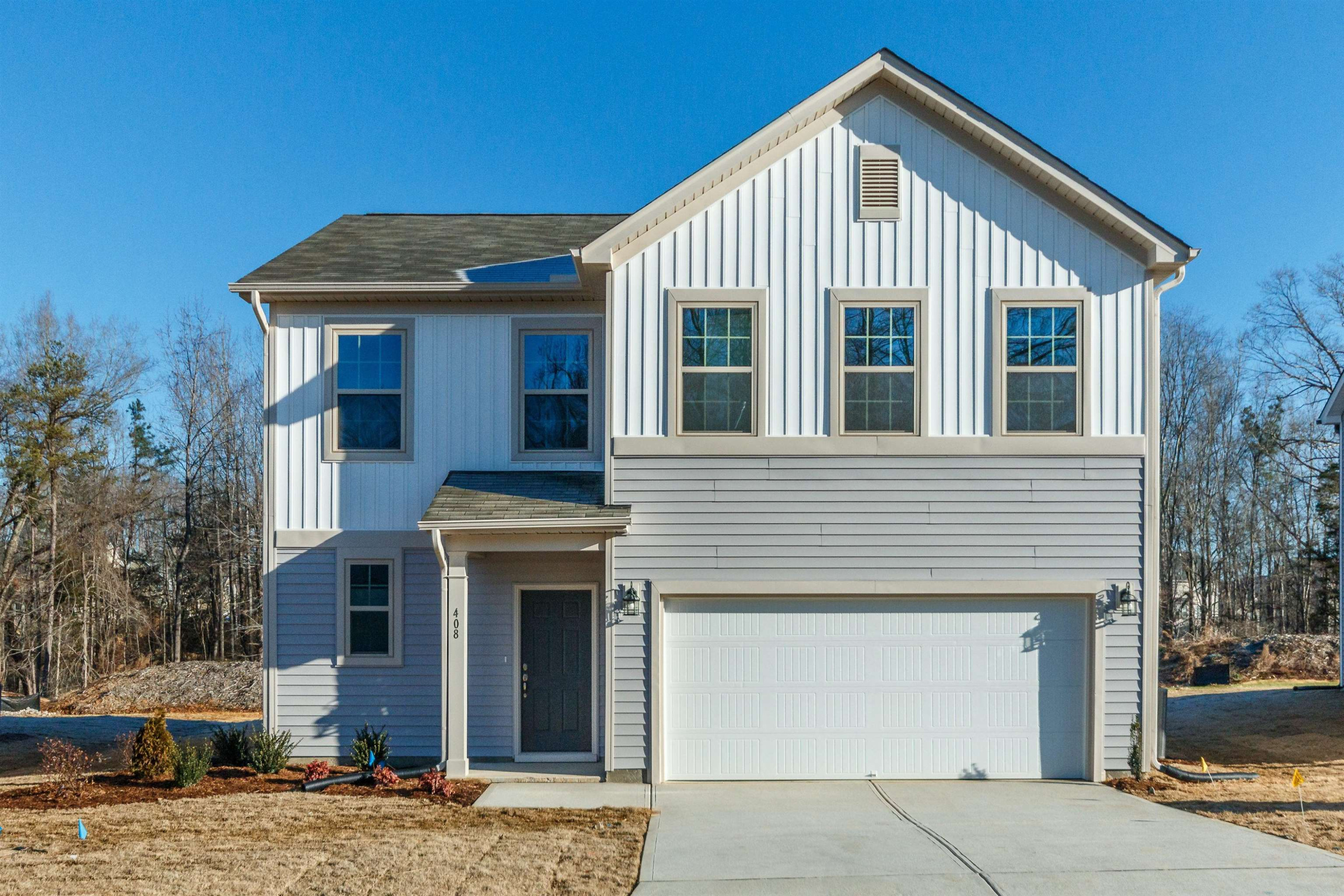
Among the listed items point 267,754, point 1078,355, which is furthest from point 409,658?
point 1078,355

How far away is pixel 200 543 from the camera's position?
28.7 metres

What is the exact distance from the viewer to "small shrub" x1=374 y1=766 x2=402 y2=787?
9680 millimetres

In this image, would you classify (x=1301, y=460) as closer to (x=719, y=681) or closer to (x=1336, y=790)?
(x=1336, y=790)

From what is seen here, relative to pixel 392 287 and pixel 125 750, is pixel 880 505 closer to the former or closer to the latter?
pixel 392 287

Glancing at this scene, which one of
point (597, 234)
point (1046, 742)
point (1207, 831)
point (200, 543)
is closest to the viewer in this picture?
point (1207, 831)

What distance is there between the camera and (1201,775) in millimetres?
10078

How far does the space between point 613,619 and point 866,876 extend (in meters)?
4.15

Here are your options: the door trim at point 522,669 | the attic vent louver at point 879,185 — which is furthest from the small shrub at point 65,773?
the attic vent louver at point 879,185

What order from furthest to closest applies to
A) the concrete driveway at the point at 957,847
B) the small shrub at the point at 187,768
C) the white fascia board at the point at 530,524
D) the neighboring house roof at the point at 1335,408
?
the neighboring house roof at the point at 1335,408, the white fascia board at the point at 530,524, the small shrub at the point at 187,768, the concrete driveway at the point at 957,847

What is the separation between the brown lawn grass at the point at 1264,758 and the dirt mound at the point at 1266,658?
18.5ft

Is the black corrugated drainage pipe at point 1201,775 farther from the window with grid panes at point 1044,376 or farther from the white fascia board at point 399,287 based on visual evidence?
the white fascia board at point 399,287

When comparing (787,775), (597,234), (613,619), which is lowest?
(787,775)

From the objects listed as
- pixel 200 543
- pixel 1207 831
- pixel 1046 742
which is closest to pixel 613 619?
pixel 1046 742

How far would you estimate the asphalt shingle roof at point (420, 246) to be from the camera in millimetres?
11391
